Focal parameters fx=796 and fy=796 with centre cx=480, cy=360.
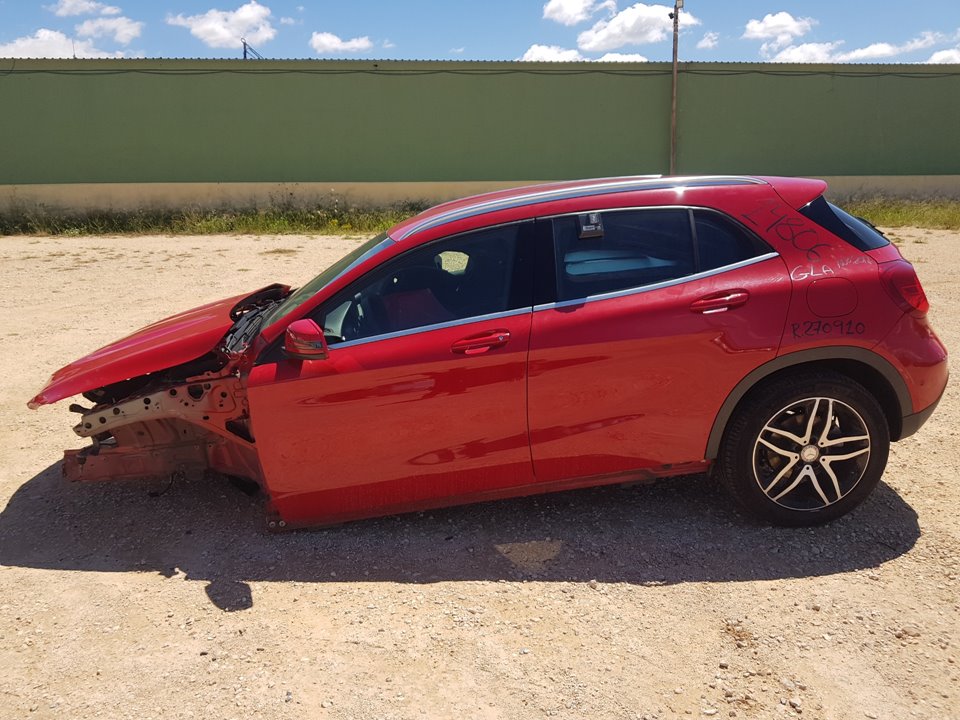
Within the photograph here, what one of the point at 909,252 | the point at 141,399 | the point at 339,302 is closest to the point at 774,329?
the point at 339,302

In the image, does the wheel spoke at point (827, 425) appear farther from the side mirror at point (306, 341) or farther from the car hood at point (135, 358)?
the car hood at point (135, 358)

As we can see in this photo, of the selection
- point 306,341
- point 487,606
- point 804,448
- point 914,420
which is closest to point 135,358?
point 306,341

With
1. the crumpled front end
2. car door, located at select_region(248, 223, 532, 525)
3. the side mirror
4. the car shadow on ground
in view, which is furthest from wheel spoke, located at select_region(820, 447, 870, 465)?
the crumpled front end

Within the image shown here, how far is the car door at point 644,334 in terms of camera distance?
3.55 meters

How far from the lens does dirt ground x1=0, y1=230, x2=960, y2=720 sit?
9.25 feet

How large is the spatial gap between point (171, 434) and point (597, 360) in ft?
7.28

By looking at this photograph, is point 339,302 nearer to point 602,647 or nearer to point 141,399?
point 141,399

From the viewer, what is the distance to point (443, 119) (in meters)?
19.3

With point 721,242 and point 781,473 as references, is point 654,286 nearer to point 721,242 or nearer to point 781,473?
point 721,242

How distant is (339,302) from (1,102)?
742 inches

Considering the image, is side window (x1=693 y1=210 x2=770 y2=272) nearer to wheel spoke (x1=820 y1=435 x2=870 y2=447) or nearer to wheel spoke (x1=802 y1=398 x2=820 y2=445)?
wheel spoke (x1=802 y1=398 x2=820 y2=445)

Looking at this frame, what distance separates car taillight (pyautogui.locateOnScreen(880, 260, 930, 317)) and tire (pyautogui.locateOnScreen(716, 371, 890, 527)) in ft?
1.41

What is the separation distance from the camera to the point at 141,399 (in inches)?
154

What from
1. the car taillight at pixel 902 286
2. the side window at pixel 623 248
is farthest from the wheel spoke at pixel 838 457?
the side window at pixel 623 248
